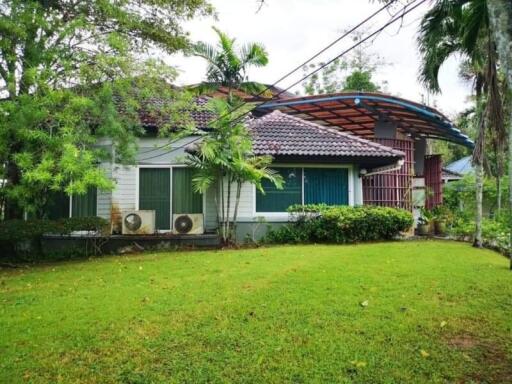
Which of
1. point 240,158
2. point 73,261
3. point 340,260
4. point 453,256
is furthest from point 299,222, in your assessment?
point 73,261

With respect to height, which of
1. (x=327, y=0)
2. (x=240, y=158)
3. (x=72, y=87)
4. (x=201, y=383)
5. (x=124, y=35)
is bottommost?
(x=201, y=383)

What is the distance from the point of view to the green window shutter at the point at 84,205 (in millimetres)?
11586

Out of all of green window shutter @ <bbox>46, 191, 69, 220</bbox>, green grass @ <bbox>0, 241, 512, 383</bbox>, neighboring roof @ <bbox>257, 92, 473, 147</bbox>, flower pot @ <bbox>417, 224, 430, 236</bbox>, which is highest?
neighboring roof @ <bbox>257, 92, 473, 147</bbox>

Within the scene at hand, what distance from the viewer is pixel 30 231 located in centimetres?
918

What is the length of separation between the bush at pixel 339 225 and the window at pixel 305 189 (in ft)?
1.93

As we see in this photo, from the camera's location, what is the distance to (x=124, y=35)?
978cm

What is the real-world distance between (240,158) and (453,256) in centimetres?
552

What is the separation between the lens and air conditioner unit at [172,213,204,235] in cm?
1094

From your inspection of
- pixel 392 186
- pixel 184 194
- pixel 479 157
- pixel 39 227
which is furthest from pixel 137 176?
pixel 479 157

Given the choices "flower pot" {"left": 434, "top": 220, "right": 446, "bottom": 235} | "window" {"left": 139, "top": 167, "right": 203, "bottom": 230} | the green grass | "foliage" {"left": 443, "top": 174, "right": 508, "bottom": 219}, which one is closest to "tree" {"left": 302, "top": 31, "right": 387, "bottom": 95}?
"foliage" {"left": 443, "top": 174, "right": 508, "bottom": 219}

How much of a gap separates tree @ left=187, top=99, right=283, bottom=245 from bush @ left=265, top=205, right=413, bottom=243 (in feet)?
4.52

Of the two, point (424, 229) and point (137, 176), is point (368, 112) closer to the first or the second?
point (424, 229)

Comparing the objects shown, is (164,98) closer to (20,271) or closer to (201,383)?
(20,271)

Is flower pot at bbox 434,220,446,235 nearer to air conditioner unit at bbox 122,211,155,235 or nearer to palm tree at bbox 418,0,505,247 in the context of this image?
palm tree at bbox 418,0,505,247
